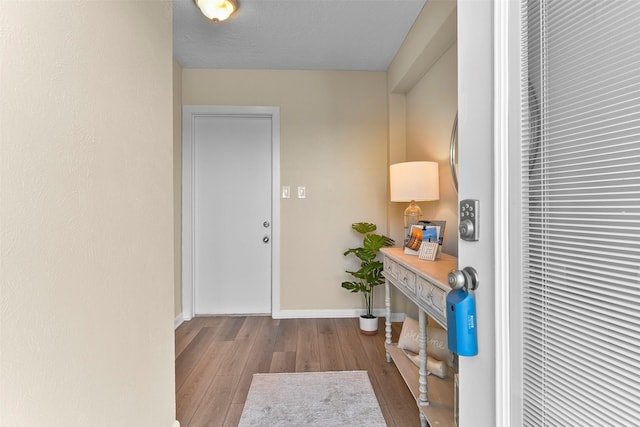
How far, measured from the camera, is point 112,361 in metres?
1.14

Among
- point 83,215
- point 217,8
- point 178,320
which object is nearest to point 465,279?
point 83,215

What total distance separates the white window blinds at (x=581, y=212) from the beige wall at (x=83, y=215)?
1014 mm

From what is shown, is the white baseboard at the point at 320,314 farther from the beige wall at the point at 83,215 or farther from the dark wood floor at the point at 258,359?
the beige wall at the point at 83,215

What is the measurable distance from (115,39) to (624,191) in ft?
4.57

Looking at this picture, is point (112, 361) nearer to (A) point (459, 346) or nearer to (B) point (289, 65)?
(A) point (459, 346)

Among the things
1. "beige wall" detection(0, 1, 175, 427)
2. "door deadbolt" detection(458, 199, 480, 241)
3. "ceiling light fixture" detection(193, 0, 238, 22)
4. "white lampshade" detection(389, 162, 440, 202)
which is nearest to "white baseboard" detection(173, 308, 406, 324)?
"white lampshade" detection(389, 162, 440, 202)

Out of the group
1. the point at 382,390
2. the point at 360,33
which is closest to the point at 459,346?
the point at 382,390

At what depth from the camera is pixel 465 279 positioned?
28.0 inches

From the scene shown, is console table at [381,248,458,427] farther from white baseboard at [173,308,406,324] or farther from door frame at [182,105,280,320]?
door frame at [182,105,280,320]

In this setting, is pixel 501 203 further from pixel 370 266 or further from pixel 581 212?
pixel 370 266

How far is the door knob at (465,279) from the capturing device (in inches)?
27.4

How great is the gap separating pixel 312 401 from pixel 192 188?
2.40m

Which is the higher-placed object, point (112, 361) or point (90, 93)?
point (90, 93)

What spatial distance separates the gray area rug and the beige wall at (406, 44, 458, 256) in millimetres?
1100
